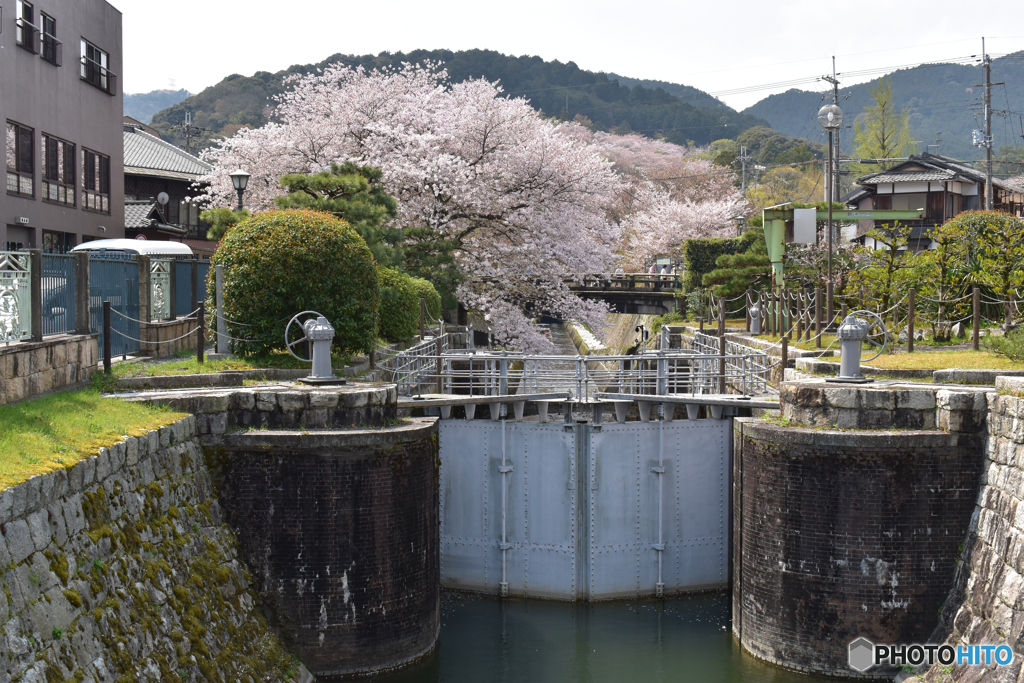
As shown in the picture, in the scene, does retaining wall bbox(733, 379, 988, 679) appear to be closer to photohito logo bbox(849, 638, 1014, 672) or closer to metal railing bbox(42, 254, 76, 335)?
photohito logo bbox(849, 638, 1014, 672)

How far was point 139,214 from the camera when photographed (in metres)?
36.1

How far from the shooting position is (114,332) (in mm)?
14852

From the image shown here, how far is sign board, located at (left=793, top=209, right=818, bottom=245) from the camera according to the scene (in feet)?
87.0

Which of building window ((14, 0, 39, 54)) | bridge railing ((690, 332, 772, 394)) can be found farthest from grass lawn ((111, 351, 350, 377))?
building window ((14, 0, 39, 54))

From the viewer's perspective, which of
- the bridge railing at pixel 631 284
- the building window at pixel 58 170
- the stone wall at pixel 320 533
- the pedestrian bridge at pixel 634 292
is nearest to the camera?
the stone wall at pixel 320 533

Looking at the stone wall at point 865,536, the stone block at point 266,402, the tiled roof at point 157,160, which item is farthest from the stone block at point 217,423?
the tiled roof at point 157,160

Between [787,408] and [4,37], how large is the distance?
19237 mm

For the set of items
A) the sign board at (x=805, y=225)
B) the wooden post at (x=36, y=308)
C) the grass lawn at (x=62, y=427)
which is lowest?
the grass lawn at (x=62, y=427)

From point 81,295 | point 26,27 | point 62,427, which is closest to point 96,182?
point 26,27

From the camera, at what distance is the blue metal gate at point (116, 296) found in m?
14.3

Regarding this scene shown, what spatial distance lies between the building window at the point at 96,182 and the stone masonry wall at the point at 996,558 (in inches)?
956

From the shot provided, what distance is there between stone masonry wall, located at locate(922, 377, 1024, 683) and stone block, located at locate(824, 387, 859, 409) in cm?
165

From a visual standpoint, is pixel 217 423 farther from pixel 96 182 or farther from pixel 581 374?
pixel 96 182

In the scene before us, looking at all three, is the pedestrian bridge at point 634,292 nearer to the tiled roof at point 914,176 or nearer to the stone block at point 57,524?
the tiled roof at point 914,176
